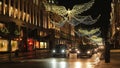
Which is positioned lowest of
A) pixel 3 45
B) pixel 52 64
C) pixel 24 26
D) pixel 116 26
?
pixel 52 64

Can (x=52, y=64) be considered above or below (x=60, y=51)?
below

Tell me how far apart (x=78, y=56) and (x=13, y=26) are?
11564mm

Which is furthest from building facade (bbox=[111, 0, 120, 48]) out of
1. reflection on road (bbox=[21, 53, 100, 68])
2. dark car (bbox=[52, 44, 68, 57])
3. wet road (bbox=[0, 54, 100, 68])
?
wet road (bbox=[0, 54, 100, 68])

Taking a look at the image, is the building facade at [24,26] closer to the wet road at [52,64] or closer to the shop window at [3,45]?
the shop window at [3,45]

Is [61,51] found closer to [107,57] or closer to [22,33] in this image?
[22,33]

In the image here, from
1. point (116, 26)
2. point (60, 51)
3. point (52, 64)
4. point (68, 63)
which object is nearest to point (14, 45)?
point (60, 51)

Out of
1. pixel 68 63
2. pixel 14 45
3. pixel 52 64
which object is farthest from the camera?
pixel 14 45

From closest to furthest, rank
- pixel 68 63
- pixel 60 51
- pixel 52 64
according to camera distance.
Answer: pixel 52 64
pixel 68 63
pixel 60 51

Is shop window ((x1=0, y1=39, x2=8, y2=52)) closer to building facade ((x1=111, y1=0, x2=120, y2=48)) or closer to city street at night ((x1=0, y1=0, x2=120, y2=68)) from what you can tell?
city street at night ((x1=0, y1=0, x2=120, y2=68))

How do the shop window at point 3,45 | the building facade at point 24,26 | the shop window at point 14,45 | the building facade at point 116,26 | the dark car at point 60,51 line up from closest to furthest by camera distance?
the shop window at point 3,45 < the building facade at point 24,26 < the dark car at point 60,51 < the shop window at point 14,45 < the building facade at point 116,26

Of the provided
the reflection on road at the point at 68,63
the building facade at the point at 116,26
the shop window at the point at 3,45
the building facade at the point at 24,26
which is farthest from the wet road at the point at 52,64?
the building facade at the point at 116,26

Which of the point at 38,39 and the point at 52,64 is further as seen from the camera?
the point at 38,39

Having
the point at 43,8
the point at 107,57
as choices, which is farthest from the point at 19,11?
the point at 107,57

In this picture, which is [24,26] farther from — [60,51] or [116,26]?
[116,26]
